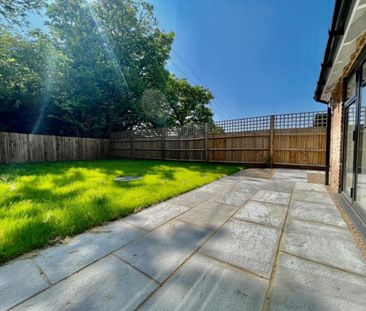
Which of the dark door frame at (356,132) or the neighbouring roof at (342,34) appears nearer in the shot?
the neighbouring roof at (342,34)

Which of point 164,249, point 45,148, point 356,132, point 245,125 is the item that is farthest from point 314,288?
point 45,148

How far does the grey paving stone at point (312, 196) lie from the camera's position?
9.27ft

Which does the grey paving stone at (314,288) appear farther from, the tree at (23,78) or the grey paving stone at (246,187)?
the tree at (23,78)

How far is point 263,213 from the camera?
2.34m

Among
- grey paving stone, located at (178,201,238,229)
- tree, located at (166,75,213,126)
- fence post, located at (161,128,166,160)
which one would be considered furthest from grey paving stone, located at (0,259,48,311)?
tree, located at (166,75,213,126)

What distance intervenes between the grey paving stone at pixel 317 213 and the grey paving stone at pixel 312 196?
201mm

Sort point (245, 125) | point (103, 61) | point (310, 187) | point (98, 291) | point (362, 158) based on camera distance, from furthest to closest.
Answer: point (103, 61)
point (245, 125)
point (310, 187)
point (362, 158)
point (98, 291)

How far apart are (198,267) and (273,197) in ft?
7.51

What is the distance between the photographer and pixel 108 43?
34.8 ft

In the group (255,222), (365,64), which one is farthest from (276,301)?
(365,64)

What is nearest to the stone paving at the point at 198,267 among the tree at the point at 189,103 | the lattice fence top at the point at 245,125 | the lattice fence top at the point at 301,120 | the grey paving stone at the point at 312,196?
the grey paving stone at the point at 312,196

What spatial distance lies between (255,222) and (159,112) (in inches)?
465

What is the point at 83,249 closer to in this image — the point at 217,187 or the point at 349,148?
the point at 217,187

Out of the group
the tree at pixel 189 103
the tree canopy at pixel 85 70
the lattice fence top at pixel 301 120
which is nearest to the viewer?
the lattice fence top at pixel 301 120
